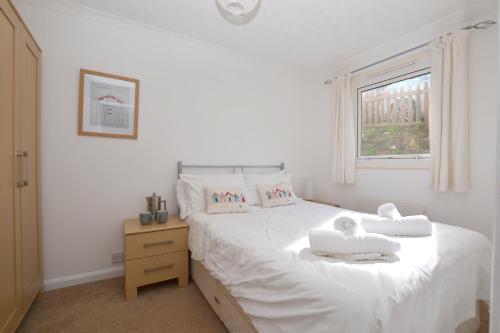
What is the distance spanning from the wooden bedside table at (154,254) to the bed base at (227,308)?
0.65 ft

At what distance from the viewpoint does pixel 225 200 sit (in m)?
2.31

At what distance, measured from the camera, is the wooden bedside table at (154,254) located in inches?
75.0

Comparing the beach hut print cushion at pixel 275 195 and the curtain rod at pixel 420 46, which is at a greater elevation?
the curtain rod at pixel 420 46

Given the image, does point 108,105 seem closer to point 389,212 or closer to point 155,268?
point 155,268

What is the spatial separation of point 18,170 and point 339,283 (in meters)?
1.92

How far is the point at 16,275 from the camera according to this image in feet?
4.73

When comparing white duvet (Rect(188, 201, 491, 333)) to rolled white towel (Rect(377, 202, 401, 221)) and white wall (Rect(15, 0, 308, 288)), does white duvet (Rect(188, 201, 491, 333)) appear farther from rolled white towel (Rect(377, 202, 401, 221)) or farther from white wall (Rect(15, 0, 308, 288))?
white wall (Rect(15, 0, 308, 288))

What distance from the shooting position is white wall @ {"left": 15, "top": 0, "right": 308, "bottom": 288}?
2.06m

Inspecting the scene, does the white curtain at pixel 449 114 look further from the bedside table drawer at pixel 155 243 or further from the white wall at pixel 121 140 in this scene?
the bedside table drawer at pixel 155 243

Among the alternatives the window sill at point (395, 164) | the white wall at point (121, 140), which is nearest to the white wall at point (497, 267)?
the window sill at point (395, 164)

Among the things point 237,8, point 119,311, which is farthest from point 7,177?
point 237,8

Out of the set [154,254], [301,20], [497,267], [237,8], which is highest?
[301,20]

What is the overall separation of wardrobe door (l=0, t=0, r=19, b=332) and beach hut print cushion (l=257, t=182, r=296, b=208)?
6.39ft

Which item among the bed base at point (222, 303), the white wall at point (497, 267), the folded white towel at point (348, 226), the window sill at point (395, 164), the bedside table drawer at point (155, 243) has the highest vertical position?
the window sill at point (395, 164)
